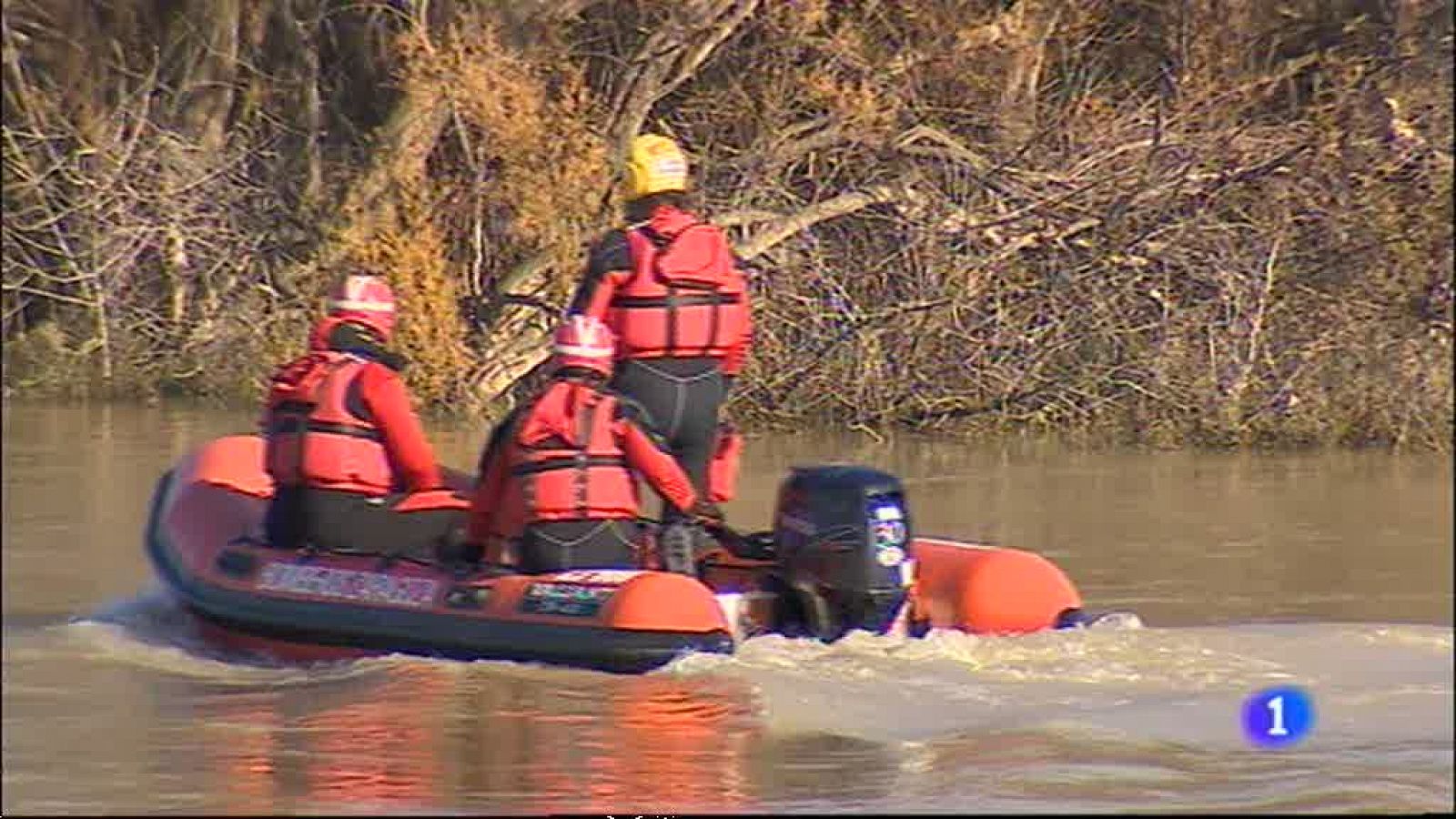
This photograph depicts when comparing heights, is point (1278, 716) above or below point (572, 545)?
below

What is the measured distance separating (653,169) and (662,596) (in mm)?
1621

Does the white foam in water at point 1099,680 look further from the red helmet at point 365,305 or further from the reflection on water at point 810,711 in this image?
the red helmet at point 365,305

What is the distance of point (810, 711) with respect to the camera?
7.58m

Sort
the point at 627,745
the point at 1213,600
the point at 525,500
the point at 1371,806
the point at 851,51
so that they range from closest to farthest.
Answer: the point at 1371,806 → the point at 627,745 → the point at 525,500 → the point at 1213,600 → the point at 851,51

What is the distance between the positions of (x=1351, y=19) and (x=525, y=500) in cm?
832

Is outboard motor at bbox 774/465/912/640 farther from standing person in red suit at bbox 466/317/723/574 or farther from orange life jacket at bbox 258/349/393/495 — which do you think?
orange life jacket at bbox 258/349/393/495

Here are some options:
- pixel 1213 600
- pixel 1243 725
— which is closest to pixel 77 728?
pixel 1243 725

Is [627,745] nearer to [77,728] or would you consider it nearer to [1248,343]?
[77,728]

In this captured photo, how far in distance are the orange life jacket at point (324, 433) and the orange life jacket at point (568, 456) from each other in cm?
56

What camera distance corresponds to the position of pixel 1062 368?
14.6 metres

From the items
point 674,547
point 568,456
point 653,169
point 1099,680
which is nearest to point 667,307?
point 653,169

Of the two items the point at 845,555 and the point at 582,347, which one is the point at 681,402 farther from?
the point at 845,555

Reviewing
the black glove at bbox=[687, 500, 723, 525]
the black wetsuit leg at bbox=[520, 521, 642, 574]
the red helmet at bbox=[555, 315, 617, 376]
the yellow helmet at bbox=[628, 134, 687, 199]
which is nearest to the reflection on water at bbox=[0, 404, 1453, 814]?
the black wetsuit leg at bbox=[520, 521, 642, 574]

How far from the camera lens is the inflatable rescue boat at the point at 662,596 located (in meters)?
8.15
